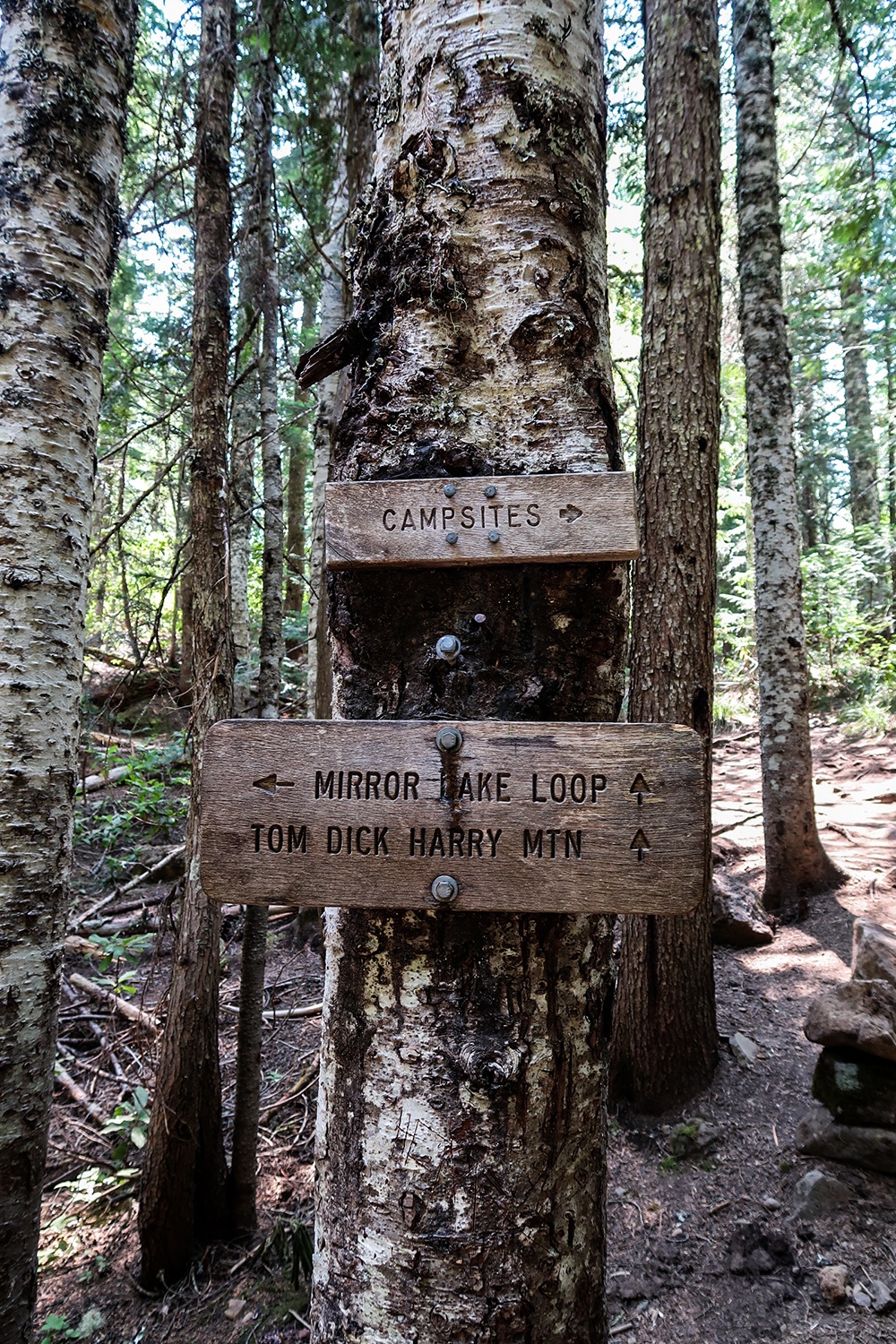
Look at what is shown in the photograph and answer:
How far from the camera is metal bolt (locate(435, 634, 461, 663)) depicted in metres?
1.36

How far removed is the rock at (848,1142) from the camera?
9.60 feet

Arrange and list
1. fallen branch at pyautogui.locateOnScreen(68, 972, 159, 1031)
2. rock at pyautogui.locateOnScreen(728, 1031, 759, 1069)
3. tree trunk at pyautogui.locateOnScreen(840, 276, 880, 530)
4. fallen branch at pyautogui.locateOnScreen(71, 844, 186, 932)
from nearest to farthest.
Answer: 1. rock at pyautogui.locateOnScreen(728, 1031, 759, 1069)
2. fallen branch at pyautogui.locateOnScreen(68, 972, 159, 1031)
3. fallen branch at pyautogui.locateOnScreen(71, 844, 186, 932)
4. tree trunk at pyautogui.locateOnScreen(840, 276, 880, 530)

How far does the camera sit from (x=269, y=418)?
423 centimetres

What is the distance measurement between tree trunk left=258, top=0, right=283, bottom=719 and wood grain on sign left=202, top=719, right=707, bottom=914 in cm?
242

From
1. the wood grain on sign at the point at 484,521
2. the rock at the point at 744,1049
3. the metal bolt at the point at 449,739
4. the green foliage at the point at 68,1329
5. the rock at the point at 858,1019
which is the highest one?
the wood grain on sign at the point at 484,521

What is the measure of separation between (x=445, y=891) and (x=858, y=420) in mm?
16323

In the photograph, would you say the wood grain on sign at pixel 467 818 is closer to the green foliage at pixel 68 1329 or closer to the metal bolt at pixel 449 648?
the metal bolt at pixel 449 648

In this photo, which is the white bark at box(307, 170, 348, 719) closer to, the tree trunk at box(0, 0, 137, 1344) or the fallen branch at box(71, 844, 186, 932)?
the fallen branch at box(71, 844, 186, 932)

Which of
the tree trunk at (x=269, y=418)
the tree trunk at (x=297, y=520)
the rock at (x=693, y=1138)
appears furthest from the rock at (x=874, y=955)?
the tree trunk at (x=297, y=520)

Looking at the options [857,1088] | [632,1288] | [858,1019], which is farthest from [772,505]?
[632,1288]

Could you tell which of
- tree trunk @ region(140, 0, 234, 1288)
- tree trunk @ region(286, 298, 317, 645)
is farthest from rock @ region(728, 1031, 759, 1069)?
tree trunk @ region(286, 298, 317, 645)

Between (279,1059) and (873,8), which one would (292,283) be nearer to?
(873,8)

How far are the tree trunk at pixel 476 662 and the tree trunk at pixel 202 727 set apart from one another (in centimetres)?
177

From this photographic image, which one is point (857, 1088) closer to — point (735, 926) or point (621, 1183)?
point (621, 1183)
